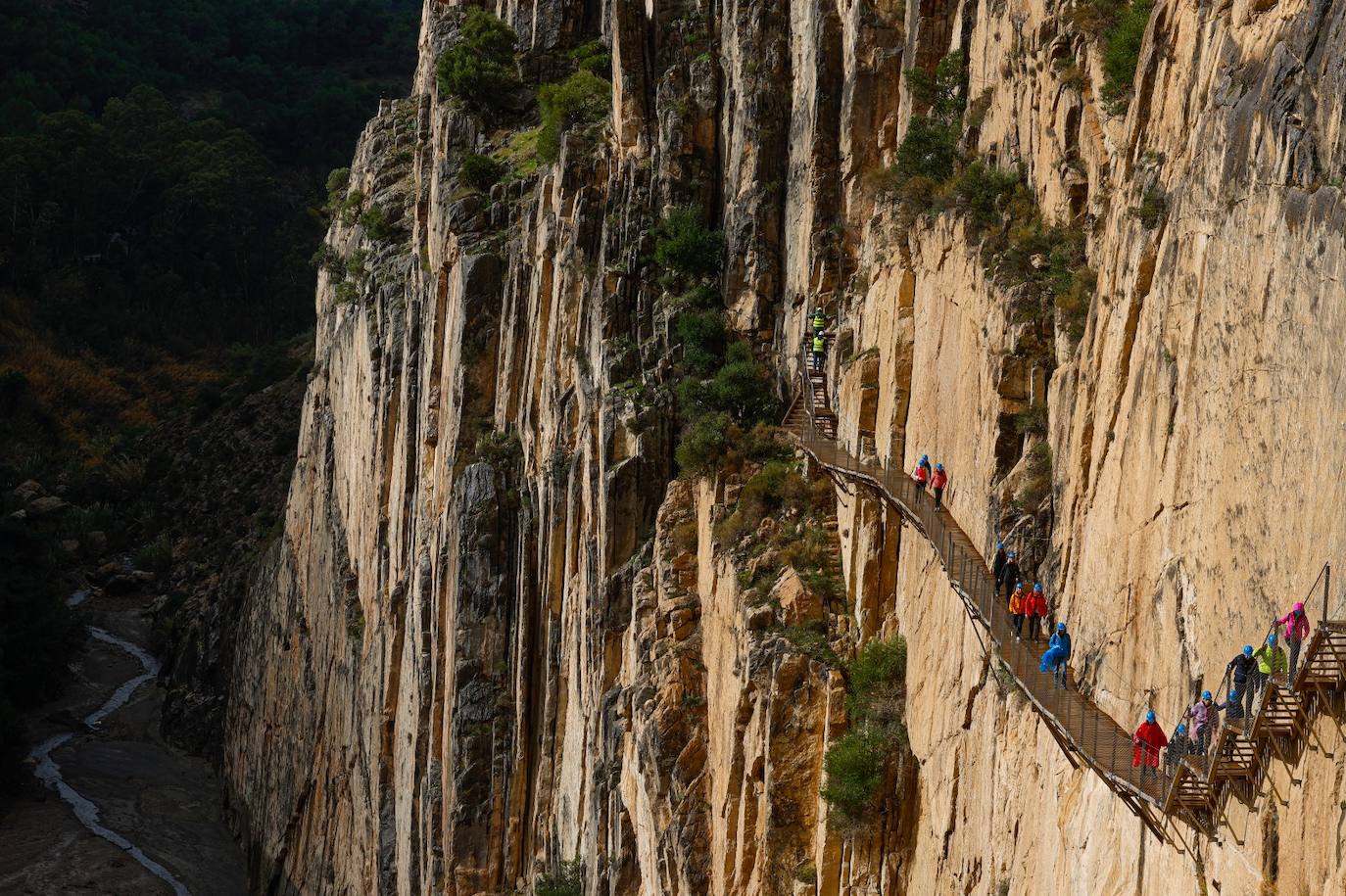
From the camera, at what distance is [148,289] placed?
130500 millimetres

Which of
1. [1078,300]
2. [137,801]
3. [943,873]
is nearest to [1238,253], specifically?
[1078,300]

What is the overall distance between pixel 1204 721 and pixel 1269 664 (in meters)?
1.34

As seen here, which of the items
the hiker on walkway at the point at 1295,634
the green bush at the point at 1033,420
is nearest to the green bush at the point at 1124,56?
the green bush at the point at 1033,420

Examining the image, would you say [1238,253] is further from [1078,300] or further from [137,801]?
[137,801]

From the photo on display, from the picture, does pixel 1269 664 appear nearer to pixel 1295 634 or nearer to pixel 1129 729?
pixel 1295 634

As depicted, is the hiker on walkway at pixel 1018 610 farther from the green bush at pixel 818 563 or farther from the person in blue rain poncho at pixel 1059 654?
the green bush at pixel 818 563

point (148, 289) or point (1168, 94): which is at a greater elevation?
point (148, 289)

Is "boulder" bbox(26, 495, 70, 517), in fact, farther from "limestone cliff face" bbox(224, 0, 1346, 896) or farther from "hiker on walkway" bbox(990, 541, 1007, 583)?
"hiker on walkway" bbox(990, 541, 1007, 583)

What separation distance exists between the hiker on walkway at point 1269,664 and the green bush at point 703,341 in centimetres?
2715

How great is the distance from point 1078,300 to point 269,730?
61767 millimetres

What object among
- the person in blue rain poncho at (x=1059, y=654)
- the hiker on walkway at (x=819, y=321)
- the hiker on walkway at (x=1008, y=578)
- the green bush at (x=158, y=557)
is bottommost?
the person in blue rain poncho at (x=1059, y=654)

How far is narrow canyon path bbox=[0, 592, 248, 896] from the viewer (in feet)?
245

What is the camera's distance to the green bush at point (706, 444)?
42.6 metres

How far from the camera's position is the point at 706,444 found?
4275 cm
